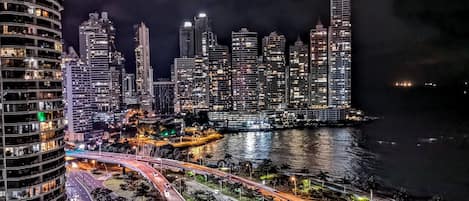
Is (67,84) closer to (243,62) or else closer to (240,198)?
(243,62)

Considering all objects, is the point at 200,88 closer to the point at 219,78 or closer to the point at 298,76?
the point at 219,78

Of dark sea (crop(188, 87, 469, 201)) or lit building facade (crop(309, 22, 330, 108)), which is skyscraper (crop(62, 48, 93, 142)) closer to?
dark sea (crop(188, 87, 469, 201))

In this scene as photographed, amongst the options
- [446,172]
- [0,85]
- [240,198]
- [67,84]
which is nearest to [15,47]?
[0,85]

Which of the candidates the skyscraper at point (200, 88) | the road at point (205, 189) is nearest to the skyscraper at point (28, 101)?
the road at point (205, 189)

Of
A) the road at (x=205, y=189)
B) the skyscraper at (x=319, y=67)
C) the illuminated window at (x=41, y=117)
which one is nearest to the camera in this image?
the illuminated window at (x=41, y=117)

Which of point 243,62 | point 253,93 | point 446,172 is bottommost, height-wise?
point 446,172

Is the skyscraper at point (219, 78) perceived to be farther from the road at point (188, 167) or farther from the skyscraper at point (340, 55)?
the road at point (188, 167)
